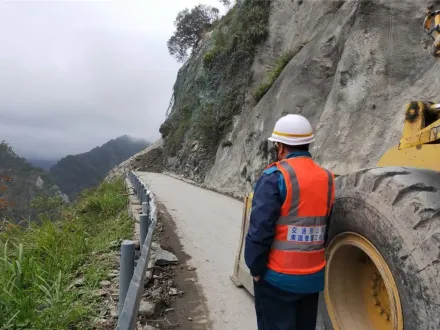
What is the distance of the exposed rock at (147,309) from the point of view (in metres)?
4.66

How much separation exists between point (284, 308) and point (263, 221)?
2.34 feet

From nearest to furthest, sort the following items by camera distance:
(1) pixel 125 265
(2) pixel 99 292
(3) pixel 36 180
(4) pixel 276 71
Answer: (1) pixel 125 265 → (2) pixel 99 292 → (4) pixel 276 71 → (3) pixel 36 180

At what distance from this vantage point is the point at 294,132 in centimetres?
306

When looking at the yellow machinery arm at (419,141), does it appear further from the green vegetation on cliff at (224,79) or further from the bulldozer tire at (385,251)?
the green vegetation on cliff at (224,79)

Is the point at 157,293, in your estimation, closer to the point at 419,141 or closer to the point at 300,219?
the point at 300,219

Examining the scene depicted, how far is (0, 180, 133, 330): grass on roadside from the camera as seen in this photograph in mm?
3873

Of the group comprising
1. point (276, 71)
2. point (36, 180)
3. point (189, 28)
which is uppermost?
point (189, 28)

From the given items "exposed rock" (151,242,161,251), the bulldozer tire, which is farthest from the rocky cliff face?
"exposed rock" (151,242,161,251)

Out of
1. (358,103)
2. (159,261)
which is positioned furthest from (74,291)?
(358,103)

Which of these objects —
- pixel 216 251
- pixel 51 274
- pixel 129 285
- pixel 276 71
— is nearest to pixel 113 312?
pixel 129 285

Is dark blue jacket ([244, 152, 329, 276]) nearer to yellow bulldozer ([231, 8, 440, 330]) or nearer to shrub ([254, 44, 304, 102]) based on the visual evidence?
yellow bulldozer ([231, 8, 440, 330])

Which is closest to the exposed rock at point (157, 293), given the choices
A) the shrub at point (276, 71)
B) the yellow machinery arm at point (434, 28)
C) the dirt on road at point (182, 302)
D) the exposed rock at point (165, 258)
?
the dirt on road at point (182, 302)

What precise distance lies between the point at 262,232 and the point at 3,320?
8.80 feet

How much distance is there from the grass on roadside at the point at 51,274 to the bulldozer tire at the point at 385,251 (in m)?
2.57
